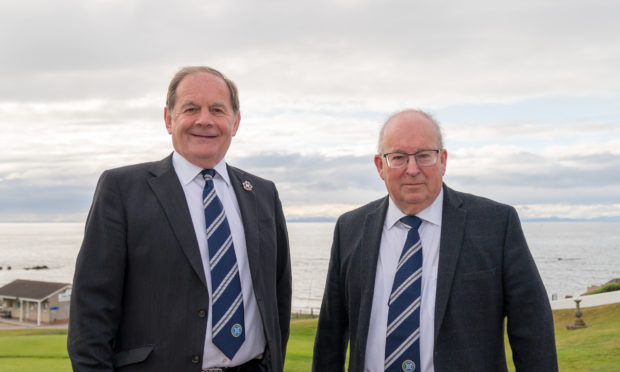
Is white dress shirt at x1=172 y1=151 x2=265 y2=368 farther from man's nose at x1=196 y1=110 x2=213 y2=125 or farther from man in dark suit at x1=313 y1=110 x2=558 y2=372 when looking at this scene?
man in dark suit at x1=313 y1=110 x2=558 y2=372

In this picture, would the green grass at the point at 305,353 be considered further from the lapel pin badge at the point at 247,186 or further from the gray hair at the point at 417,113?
the gray hair at the point at 417,113

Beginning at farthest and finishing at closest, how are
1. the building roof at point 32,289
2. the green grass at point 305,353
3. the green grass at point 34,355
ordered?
1. the building roof at point 32,289
2. the green grass at point 305,353
3. the green grass at point 34,355

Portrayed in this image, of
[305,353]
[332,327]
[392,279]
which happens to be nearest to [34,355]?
[305,353]

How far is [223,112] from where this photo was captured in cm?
329

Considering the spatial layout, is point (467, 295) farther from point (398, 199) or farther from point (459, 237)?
point (398, 199)

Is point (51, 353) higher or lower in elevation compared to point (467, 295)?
lower

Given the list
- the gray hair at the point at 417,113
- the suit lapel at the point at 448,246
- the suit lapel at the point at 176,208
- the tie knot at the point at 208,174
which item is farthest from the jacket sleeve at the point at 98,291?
the suit lapel at the point at 448,246

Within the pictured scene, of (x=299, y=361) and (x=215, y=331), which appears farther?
(x=299, y=361)

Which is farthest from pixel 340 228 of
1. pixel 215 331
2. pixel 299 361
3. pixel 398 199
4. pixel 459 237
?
pixel 299 361

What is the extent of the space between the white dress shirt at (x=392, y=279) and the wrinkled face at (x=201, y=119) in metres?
1.21

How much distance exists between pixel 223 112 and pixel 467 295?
1.86 metres

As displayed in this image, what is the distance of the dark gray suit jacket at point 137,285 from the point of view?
9.53ft

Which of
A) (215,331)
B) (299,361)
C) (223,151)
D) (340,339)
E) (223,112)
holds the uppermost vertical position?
(223,112)

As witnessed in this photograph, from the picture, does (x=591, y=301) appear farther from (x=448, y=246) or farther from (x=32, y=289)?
(x=32, y=289)
